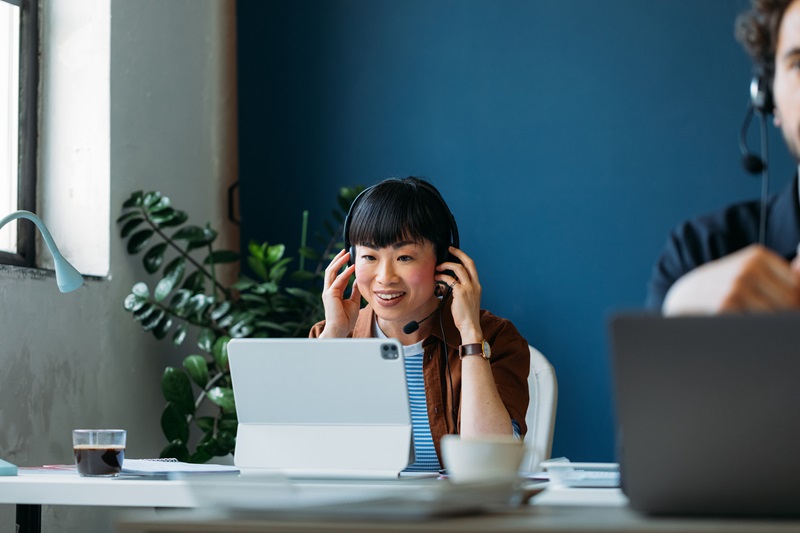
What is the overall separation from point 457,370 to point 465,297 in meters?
0.16

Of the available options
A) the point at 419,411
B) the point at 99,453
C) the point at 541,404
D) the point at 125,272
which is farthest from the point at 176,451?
the point at 99,453

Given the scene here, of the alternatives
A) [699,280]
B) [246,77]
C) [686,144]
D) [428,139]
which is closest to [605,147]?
[686,144]

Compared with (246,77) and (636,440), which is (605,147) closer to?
(246,77)

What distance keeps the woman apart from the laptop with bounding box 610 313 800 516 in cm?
146

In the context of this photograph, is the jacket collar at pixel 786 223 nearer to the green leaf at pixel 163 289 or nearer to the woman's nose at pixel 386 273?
the woman's nose at pixel 386 273

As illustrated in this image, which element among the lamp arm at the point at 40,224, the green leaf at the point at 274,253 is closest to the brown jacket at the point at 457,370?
the lamp arm at the point at 40,224

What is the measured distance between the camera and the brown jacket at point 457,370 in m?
2.35

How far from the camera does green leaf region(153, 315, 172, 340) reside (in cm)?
318

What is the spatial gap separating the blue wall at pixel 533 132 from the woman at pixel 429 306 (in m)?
1.09

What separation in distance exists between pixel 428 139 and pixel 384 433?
2090 mm

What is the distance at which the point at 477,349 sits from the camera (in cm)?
230

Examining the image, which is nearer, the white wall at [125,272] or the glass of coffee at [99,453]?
the glass of coffee at [99,453]

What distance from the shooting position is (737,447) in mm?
789

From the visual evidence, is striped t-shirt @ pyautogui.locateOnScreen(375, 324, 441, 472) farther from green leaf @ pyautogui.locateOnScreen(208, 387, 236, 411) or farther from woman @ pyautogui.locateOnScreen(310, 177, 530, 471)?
green leaf @ pyautogui.locateOnScreen(208, 387, 236, 411)
